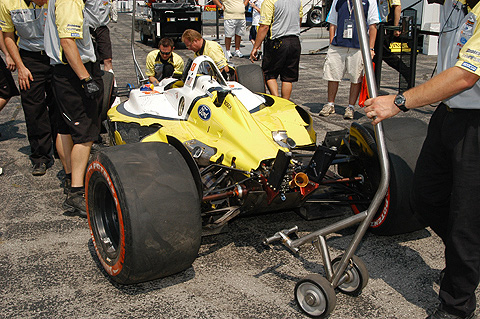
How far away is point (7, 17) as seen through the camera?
5.57 metres

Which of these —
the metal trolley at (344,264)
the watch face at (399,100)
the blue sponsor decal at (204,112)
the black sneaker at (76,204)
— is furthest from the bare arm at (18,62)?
the watch face at (399,100)

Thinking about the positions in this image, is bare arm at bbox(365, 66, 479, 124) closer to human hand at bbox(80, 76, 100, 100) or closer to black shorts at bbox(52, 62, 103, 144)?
human hand at bbox(80, 76, 100, 100)

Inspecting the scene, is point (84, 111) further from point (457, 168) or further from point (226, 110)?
point (457, 168)

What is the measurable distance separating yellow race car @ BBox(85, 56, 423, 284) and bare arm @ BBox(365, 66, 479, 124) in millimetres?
664

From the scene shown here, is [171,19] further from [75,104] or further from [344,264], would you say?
[344,264]

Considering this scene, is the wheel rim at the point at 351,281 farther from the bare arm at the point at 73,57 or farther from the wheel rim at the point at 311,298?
the bare arm at the point at 73,57

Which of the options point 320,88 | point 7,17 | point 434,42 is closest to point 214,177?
point 7,17

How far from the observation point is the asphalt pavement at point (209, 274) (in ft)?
10.8

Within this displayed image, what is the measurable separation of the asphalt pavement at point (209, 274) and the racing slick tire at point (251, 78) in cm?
270

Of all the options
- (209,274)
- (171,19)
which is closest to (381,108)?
(209,274)

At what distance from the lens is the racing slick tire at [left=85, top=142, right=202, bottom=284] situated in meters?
3.16

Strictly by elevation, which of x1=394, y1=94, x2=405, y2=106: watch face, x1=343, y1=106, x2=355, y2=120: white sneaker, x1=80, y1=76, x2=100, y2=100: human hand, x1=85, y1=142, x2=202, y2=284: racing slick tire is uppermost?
x1=394, y1=94, x2=405, y2=106: watch face

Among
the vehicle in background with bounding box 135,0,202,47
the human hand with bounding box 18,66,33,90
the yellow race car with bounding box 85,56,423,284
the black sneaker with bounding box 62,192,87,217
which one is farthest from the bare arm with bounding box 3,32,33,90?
the vehicle in background with bounding box 135,0,202,47

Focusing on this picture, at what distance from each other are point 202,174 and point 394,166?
4.64 feet
